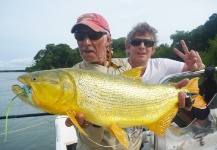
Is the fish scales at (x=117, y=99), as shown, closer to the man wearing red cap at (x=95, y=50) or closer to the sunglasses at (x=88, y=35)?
the man wearing red cap at (x=95, y=50)

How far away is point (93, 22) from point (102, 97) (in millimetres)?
1090

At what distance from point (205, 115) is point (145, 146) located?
3.19ft

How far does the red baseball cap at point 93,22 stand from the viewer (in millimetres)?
2859

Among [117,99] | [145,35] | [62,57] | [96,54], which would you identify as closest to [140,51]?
[145,35]

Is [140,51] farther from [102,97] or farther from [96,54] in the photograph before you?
[102,97]

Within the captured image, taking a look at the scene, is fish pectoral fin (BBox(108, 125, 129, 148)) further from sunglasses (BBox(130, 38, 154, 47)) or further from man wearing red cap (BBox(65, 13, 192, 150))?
sunglasses (BBox(130, 38, 154, 47))

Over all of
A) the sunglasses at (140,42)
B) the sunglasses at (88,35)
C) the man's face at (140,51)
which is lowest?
the man's face at (140,51)

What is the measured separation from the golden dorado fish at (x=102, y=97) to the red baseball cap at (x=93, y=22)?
0.77 metres

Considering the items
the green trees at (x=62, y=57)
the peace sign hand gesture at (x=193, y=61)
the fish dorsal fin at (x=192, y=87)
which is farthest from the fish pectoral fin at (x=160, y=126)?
the green trees at (x=62, y=57)

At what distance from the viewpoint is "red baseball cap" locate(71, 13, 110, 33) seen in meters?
2.86

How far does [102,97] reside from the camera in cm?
224

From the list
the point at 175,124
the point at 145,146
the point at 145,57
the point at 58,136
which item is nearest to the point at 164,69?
the point at 145,57

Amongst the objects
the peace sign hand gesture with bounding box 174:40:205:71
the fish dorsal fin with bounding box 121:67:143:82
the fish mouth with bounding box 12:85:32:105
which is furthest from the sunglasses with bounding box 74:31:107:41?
the peace sign hand gesture with bounding box 174:40:205:71

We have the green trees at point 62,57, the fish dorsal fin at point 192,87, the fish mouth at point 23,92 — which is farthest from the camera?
the green trees at point 62,57
